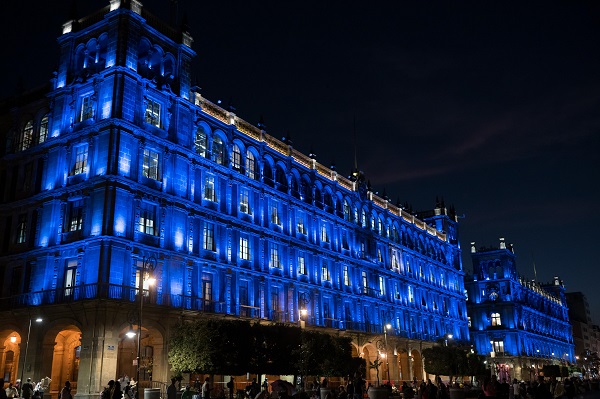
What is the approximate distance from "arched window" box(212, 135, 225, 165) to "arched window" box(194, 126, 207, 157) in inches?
48.6

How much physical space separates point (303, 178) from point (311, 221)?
4.35 meters

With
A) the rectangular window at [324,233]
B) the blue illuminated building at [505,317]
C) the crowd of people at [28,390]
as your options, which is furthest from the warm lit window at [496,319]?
the crowd of people at [28,390]

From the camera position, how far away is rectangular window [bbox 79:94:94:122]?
42031 mm

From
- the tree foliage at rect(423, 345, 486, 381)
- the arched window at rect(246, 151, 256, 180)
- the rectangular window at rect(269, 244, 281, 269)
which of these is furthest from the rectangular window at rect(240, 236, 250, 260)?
the tree foliage at rect(423, 345, 486, 381)

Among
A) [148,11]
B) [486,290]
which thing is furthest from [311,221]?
[486,290]

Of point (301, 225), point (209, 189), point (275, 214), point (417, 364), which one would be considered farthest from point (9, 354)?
point (417, 364)

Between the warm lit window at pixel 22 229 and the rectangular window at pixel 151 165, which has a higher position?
the rectangular window at pixel 151 165

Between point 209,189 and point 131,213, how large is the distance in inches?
352

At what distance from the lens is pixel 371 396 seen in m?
31.8

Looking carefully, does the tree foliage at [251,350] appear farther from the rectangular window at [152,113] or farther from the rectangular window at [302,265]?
the rectangular window at [152,113]

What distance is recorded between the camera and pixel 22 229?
43406mm

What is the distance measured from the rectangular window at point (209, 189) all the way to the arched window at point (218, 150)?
72.2 inches

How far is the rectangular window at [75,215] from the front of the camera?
39.7m

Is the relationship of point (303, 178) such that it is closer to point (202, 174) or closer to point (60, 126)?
point (202, 174)
